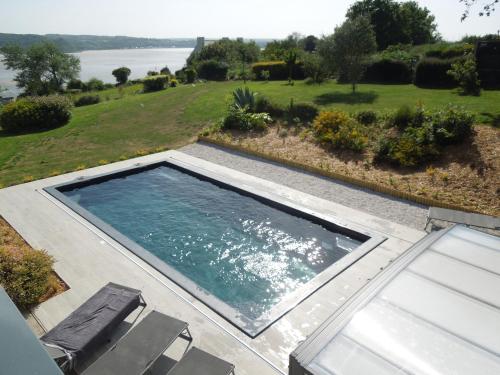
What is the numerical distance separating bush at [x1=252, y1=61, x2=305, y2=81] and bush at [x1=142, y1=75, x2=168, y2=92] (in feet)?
33.2

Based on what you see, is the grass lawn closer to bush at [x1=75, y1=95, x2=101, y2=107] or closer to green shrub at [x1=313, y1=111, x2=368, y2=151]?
green shrub at [x1=313, y1=111, x2=368, y2=151]

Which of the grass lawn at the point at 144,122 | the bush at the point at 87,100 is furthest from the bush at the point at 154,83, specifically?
the grass lawn at the point at 144,122

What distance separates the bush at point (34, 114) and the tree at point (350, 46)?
60.2 ft

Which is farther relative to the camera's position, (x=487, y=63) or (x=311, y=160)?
(x=487, y=63)

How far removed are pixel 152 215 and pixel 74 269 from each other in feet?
11.7

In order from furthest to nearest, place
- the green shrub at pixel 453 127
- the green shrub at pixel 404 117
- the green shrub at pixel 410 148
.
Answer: the green shrub at pixel 404 117
the green shrub at pixel 453 127
the green shrub at pixel 410 148

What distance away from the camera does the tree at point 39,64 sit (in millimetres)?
58125

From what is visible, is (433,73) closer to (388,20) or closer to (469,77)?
(469,77)

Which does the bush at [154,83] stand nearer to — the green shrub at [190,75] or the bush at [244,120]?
the green shrub at [190,75]

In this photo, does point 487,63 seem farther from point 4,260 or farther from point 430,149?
point 4,260

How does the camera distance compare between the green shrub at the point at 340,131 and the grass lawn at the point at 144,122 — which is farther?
the grass lawn at the point at 144,122

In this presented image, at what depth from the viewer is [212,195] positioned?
39.9 feet

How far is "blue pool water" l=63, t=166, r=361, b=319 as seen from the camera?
7.77m

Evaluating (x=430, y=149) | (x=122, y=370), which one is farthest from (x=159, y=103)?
(x=122, y=370)
